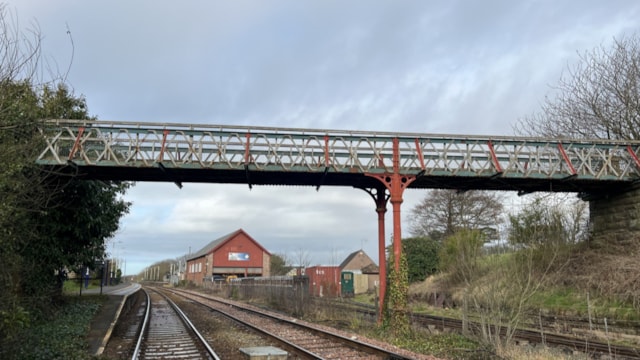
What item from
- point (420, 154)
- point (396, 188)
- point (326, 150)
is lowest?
point (396, 188)

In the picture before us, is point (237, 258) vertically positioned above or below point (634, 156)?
below

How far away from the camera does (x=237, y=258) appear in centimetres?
6650

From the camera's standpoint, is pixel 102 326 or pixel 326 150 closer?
pixel 102 326

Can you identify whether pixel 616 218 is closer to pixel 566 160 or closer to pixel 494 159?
pixel 566 160

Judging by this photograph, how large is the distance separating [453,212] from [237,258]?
34.8m

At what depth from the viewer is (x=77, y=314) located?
17.1m

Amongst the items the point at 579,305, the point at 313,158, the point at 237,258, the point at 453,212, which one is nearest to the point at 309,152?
the point at 313,158

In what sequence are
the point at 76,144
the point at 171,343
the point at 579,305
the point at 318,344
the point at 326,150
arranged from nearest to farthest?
1. the point at 318,344
2. the point at 171,343
3. the point at 76,144
4. the point at 326,150
5. the point at 579,305

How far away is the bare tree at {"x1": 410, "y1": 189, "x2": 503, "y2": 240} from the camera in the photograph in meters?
40.6

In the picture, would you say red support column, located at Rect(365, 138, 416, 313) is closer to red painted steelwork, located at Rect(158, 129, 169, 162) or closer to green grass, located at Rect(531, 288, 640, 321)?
green grass, located at Rect(531, 288, 640, 321)

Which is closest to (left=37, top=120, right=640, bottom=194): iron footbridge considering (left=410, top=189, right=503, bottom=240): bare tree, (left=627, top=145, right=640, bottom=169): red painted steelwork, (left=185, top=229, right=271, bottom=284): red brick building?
(left=627, top=145, right=640, bottom=169): red painted steelwork

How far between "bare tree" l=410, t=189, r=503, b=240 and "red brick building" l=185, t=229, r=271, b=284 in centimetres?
2952

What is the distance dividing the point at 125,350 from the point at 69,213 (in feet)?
27.8

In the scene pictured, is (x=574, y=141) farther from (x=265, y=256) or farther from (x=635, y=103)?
(x=265, y=256)
